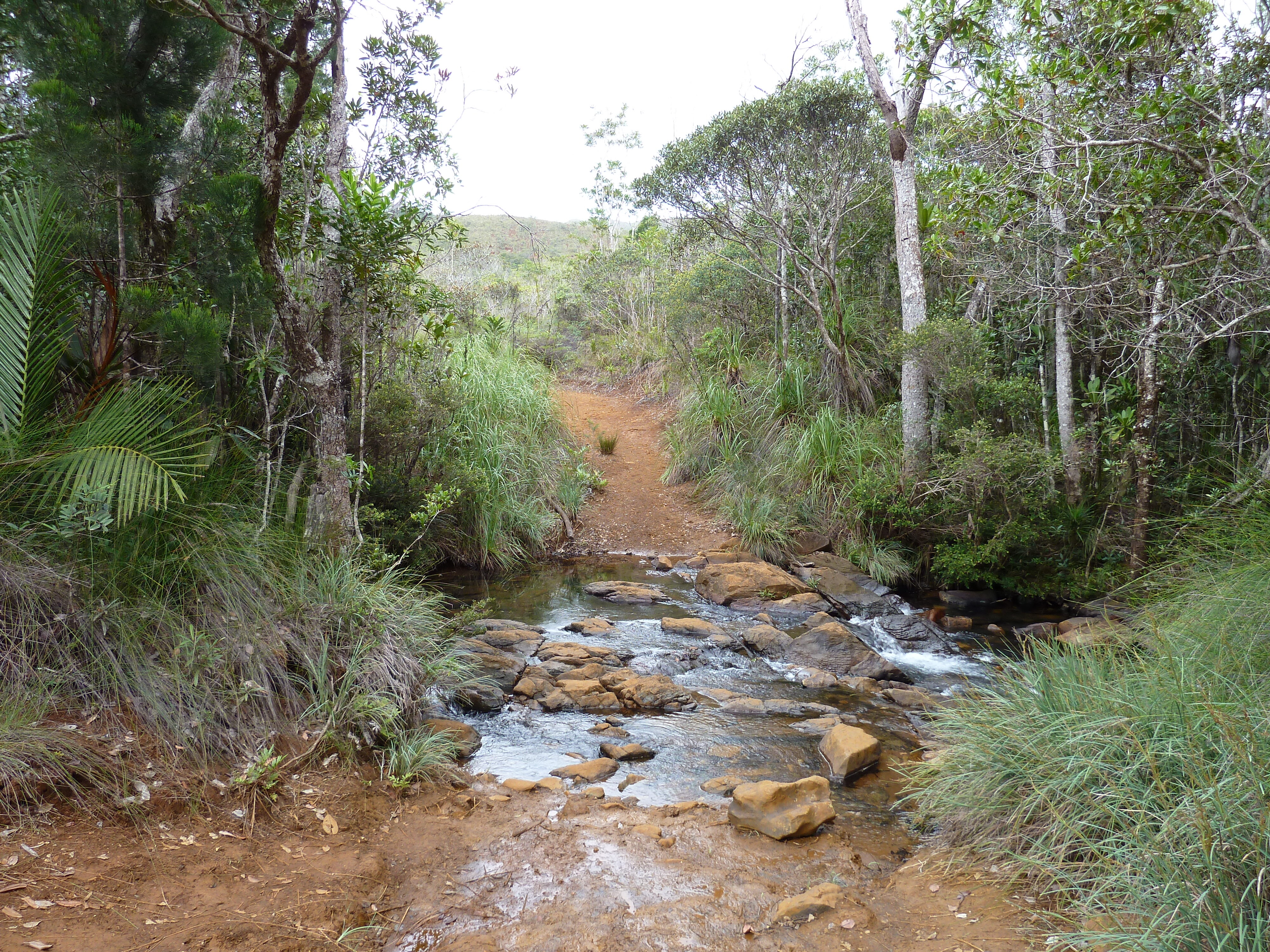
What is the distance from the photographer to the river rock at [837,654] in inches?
253

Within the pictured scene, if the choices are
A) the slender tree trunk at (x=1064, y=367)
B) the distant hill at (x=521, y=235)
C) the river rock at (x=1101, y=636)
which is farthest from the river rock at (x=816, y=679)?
the distant hill at (x=521, y=235)

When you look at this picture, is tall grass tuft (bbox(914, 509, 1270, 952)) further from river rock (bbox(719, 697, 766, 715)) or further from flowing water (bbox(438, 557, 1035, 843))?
river rock (bbox(719, 697, 766, 715))

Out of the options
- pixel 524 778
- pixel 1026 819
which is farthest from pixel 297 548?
pixel 1026 819

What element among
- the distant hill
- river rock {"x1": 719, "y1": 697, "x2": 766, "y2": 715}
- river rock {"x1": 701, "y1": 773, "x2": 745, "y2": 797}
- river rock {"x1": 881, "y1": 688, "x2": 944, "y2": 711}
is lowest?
river rock {"x1": 881, "y1": 688, "x2": 944, "y2": 711}

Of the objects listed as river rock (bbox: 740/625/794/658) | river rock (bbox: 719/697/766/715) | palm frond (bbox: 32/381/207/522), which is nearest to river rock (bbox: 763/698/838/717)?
river rock (bbox: 719/697/766/715)

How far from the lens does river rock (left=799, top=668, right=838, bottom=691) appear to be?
6.20m

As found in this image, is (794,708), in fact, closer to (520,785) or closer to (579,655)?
(579,655)

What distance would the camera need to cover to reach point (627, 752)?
476cm

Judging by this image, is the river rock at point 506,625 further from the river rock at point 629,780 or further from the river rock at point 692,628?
the river rock at point 629,780

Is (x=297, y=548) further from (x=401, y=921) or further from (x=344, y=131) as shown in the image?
(x=344, y=131)

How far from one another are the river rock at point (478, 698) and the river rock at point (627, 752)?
999 millimetres

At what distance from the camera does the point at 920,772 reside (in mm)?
3896

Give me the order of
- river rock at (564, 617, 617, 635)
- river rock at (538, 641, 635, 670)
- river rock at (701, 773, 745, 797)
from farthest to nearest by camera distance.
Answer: river rock at (564, 617, 617, 635) → river rock at (538, 641, 635, 670) → river rock at (701, 773, 745, 797)

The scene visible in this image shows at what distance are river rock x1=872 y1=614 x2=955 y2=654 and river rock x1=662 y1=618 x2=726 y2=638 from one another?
1.83 metres
